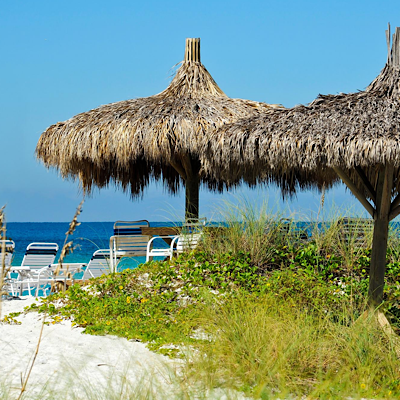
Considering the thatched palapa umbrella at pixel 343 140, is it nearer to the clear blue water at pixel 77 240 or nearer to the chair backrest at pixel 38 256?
the clear blue water at pixel 77 240

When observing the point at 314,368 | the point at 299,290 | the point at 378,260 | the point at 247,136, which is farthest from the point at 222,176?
the point at 314,368

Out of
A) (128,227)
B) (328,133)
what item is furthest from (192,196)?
(328,133)

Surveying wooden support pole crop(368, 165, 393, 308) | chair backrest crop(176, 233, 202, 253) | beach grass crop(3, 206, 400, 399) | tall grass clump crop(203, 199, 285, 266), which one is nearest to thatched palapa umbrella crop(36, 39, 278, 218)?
tall grass clump crop(203, 199, 285, 266)

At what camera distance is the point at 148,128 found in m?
7.54

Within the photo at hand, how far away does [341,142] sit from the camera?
4.46m

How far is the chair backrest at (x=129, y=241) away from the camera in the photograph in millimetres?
7715

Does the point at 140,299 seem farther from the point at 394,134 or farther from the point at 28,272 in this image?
the point at 394,134

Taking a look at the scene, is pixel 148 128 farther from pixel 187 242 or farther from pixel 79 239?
pixel 79 239

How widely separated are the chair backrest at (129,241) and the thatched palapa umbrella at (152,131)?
36.6 inches

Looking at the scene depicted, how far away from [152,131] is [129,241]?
1.73 meters

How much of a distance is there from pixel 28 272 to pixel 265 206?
11.8ft

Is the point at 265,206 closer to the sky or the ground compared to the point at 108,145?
closer to the ground

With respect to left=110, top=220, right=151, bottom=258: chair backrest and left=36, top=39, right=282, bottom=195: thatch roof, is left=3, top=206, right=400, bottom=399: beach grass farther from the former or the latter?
left=36, top=39, right=282, bottom=195: thatch roof

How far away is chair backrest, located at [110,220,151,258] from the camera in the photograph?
7715 mm
